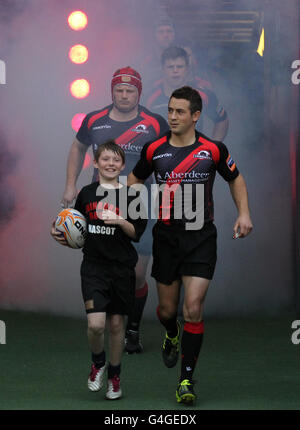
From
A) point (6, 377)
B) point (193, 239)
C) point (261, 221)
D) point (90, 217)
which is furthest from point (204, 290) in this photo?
point (261, 221)

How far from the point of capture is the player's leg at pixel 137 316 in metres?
7.33

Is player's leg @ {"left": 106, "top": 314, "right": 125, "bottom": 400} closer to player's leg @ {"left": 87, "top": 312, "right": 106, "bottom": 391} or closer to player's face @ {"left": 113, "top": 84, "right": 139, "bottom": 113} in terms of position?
player's leg @ {"left": 87, "top": 312, "right": 106, "bottom": 391}

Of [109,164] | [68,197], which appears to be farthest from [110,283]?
[68,197]

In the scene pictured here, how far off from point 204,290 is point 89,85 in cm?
417

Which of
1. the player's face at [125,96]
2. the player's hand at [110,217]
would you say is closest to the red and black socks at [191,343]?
the player's hand at [110,217]

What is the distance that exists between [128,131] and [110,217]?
2050mm

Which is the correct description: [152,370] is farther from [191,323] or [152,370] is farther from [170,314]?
[191,323]

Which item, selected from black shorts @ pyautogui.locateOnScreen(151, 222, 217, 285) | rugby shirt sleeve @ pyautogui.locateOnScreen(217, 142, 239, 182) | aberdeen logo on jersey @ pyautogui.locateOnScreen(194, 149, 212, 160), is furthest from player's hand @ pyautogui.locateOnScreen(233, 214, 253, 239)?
aberdeen logo on jersey @ pyautogui.locateOnScreen(194, 149, 212, 160)

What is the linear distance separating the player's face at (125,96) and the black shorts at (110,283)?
84.0 inches

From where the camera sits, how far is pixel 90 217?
19.1 feet

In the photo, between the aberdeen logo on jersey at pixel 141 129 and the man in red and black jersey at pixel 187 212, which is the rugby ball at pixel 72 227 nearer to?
the man in red and black jersey at pixel 187 212

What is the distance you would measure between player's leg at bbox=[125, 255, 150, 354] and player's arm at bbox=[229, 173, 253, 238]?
1582 millimetres

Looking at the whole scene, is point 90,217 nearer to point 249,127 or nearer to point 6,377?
point 6,377

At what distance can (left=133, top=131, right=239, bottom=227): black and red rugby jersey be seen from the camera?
5.88m
